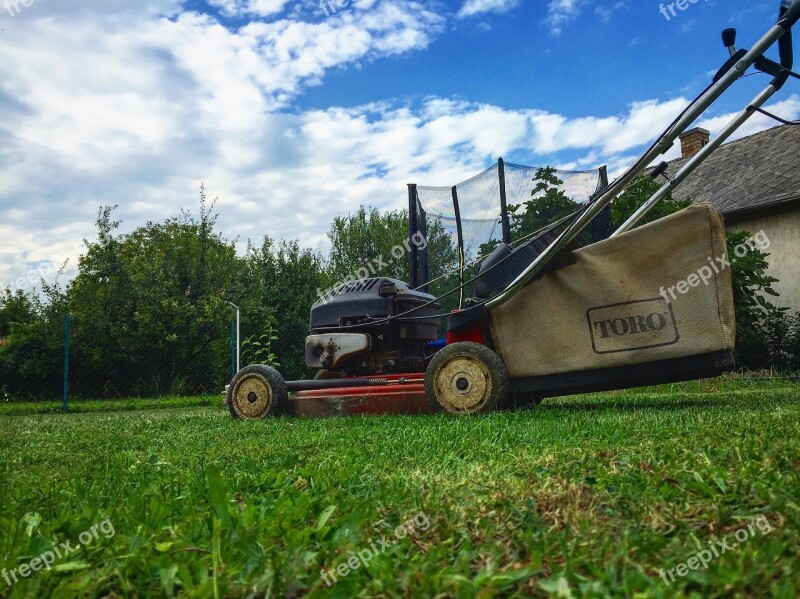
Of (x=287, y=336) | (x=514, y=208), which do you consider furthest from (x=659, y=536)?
(x=287, y=336)

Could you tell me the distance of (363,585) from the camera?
132 centimetres

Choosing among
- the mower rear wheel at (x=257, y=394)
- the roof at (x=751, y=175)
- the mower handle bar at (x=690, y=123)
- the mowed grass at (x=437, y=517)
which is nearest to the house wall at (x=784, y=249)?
the roof at (x=751, y=175)

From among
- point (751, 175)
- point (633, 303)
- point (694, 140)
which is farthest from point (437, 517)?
point (694, 140)

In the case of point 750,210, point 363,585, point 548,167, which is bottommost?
point 363,585

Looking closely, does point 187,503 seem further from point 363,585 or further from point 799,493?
point 799,493

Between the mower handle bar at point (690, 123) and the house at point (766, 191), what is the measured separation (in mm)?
8539

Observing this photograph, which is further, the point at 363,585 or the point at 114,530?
the point at 114,530

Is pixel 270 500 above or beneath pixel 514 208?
beneath

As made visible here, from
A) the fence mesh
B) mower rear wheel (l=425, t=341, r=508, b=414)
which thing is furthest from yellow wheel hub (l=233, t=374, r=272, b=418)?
the fence mesh

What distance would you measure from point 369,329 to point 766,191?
1032 centimetres

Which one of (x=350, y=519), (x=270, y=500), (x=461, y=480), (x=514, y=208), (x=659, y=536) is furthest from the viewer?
(x=514, y=208)

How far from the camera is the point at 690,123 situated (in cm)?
404

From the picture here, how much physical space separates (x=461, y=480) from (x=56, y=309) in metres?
13.3

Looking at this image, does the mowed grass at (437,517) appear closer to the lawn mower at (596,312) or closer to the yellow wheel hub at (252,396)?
the lawn mower at (596,312)
